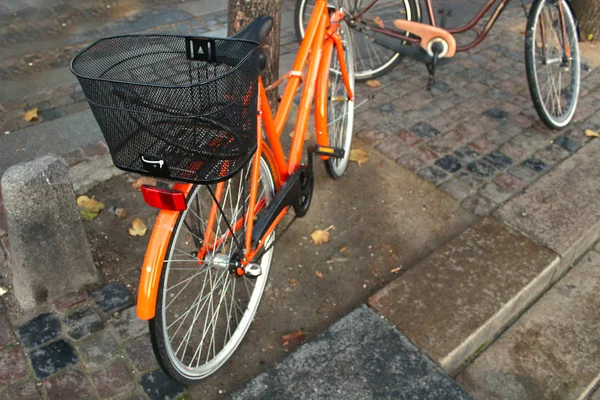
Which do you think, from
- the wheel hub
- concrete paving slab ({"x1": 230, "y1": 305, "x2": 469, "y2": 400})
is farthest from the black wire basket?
concrete paving slab ({"x1": 230, "y1": 305, "x2": 469, "y2": 400})

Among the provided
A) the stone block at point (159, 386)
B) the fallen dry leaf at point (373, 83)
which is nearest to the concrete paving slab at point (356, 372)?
the stone block at point (159, 386)

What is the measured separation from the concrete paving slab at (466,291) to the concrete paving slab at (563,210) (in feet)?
0.45

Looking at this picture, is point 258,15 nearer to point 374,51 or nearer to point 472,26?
point 472,26

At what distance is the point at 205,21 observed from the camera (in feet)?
20.2

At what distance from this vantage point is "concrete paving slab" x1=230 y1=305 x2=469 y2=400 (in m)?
2.58

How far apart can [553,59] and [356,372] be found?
3188 mm

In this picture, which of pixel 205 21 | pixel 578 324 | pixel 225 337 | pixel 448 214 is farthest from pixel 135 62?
pixel 205 21

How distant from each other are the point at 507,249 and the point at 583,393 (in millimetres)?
883

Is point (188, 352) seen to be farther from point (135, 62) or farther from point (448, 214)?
point (448, 214)

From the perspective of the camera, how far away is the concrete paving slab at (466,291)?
2.86 m

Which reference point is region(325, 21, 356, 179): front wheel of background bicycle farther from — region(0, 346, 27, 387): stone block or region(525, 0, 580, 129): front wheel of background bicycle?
region(0, 346, 27, 387): stone block

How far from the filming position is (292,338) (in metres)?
2.91

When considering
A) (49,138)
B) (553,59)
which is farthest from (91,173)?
(553,59)

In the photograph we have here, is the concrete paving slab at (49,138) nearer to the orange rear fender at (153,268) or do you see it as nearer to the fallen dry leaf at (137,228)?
the fallen dry leaf at (137,228)
